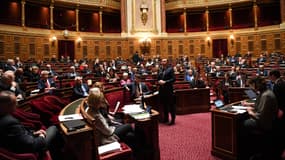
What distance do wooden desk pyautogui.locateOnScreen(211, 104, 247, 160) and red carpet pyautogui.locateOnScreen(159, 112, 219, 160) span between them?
0.64 ft

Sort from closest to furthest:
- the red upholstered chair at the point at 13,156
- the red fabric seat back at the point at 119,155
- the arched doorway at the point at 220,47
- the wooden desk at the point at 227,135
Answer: the red upholstered chair at the point at 13,156
the red fabric seat back at the point at 119,155
the wooden desk at the point at 227,135
the arched doorway at the point at 220,47

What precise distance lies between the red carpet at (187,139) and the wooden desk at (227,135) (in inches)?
7.7

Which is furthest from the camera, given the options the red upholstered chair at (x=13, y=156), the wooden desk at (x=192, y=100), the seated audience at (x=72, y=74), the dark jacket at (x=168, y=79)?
the seated audience at (x=72, y=74)

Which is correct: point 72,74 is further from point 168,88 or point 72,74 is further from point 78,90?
point 168,88

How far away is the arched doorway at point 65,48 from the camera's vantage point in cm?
1820

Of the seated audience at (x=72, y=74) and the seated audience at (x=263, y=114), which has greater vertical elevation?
the seated audience at (x=72, y=74)

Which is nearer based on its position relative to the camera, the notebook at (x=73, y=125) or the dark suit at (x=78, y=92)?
the notebook at (x=73, y=125)

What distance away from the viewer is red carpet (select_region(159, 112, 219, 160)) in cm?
387

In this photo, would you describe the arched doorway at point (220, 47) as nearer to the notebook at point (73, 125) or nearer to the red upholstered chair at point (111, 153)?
the red upholstered chair at point (111, 153)

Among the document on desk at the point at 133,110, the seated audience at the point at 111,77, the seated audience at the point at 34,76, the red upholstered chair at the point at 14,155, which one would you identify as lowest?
the red upholstered chair at the point at 14,155

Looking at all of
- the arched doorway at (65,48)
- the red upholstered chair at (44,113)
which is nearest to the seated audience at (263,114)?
the red upholstered chair at (44,113)

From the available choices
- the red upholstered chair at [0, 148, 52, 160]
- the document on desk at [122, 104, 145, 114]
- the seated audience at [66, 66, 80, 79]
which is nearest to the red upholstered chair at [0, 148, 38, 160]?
the red upholstered chair at [0, 148, 52, 160]

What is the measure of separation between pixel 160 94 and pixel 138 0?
49.9ft

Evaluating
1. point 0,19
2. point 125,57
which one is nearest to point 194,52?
point 125,57
